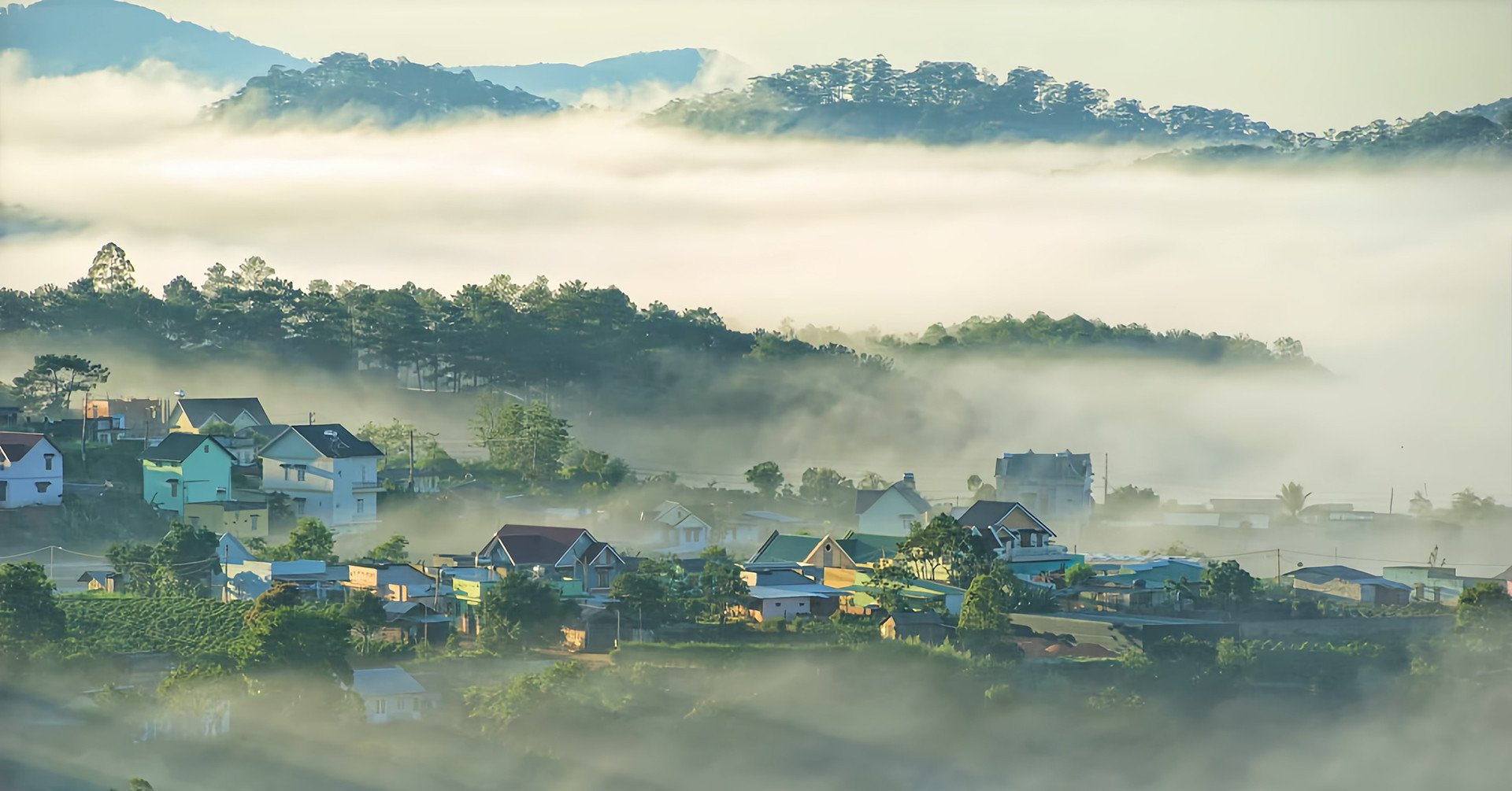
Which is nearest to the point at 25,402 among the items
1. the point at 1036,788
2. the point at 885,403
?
the point at 885,403

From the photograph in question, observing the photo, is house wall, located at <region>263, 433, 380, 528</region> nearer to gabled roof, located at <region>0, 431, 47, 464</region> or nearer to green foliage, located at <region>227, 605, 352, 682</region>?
gabled roof, located at <region>0, 431, 47, 464</region>

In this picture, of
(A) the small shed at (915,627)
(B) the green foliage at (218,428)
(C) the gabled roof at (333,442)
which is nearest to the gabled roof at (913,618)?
(A) the small shed at (915,627)

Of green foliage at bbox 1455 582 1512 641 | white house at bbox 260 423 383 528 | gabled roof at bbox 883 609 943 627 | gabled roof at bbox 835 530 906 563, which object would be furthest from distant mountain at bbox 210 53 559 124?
green foliage at bbox 1455 582 1512 641

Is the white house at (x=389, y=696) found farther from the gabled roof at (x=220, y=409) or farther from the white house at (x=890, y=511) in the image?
the white house at (x=890, y=511)

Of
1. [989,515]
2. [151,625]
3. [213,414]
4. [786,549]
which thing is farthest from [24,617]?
[989,515]

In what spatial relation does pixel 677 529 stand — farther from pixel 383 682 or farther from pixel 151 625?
pixel 151 625

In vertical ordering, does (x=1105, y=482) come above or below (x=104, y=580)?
above

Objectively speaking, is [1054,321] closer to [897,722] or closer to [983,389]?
[983,389]
